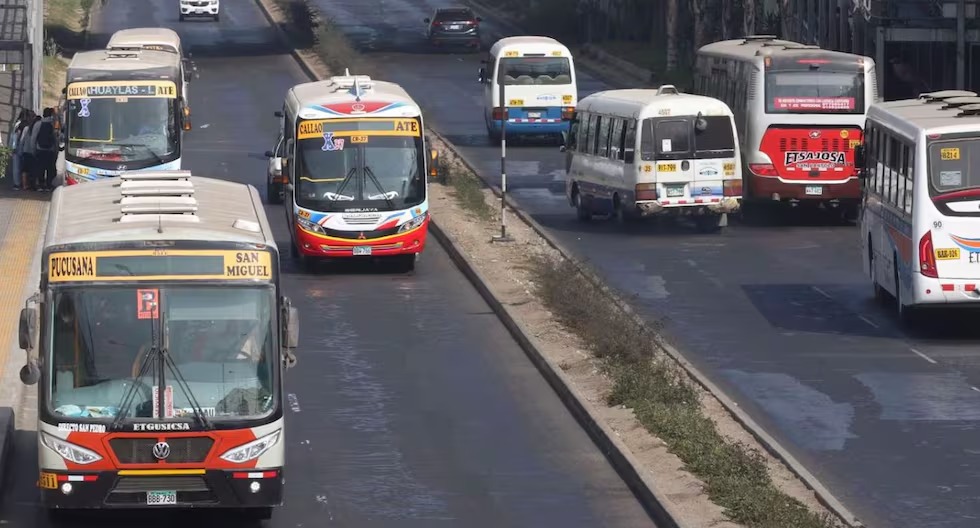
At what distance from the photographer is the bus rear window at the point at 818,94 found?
31859mm

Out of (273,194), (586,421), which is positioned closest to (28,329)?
(586,421)

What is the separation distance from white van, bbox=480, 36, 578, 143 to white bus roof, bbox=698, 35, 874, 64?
7333 mm

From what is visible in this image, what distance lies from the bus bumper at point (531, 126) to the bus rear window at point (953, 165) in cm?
2336

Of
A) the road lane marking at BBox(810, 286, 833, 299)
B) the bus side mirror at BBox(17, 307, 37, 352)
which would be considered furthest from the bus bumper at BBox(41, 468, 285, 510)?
the road lane marking at BBox(810, 286, 833, 299)

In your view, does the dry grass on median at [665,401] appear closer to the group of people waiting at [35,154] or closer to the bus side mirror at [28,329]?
the bus side mirror at [28,329]

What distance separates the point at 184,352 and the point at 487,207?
68.1 ft

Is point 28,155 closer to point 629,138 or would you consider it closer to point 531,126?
point 629,138

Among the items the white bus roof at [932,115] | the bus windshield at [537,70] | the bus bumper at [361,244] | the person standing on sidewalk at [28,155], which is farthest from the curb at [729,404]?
the bus windshield at [537,70]

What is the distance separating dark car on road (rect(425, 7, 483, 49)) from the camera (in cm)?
6962

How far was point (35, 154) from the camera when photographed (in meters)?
35.5

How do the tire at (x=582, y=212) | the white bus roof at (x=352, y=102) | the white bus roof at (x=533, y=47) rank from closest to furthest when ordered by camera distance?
the white bus roof at (x=352, y=102)
the tire at (x=582, y=212)
the white bus roof at (x=533, y=47)

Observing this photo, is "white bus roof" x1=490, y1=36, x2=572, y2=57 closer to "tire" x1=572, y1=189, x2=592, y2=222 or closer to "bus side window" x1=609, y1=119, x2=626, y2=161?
"tire" x1=572, y1=189, x2=592, y2=222

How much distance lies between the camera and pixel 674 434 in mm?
16594

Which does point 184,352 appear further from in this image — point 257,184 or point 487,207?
point 257,184
